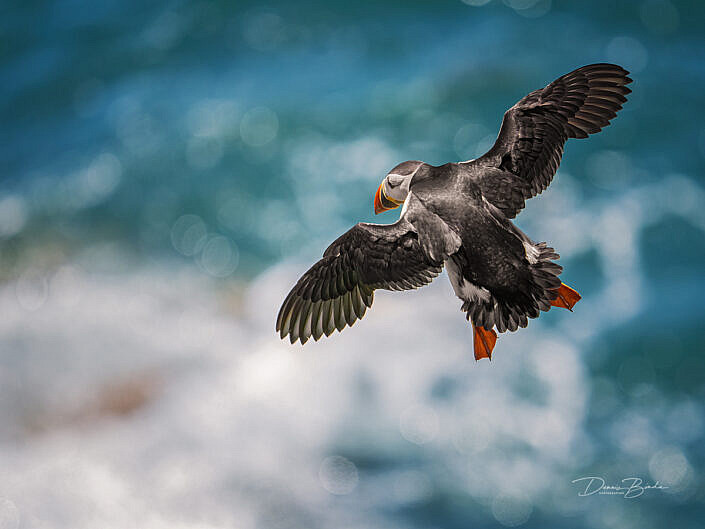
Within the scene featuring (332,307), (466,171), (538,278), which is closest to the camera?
(538,278)

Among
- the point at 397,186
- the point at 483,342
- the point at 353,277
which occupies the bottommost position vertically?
the point at 483,342

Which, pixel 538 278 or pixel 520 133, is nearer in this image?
pixel 538 278

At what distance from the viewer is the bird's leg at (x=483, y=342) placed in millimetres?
3059

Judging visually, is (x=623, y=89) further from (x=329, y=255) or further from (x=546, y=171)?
(x=329, y=255)

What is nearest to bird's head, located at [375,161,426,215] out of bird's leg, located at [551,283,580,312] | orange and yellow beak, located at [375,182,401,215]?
orange and yellow beak, located at [375,182,401,215]

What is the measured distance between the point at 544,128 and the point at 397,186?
0.68m

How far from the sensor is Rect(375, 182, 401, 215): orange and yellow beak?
2.98m

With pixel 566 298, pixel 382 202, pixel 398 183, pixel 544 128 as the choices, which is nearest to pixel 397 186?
pixel 398 183

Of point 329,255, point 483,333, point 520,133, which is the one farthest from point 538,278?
point 329,255

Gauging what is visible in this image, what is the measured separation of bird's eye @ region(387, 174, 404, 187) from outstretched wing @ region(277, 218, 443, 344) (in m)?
0.16

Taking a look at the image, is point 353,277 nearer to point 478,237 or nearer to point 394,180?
point 394,180

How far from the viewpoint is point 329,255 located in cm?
309

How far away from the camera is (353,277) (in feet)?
10.2

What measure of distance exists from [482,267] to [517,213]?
0.32m
